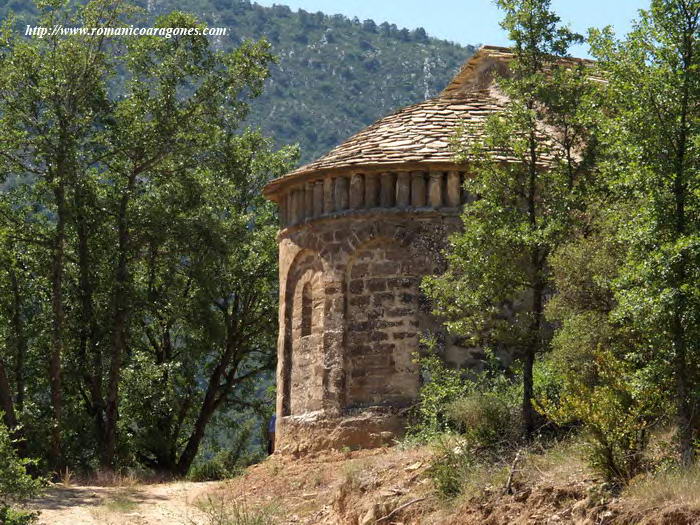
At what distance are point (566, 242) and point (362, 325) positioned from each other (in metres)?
4.33

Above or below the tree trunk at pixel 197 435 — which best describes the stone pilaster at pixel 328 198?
above

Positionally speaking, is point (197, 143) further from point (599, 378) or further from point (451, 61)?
point (451, 61)

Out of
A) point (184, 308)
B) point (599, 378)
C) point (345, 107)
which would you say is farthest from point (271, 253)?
point (345, 107)

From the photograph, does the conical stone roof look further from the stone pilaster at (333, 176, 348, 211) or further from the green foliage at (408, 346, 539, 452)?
the green foliage at (408, 346, 539, 452)

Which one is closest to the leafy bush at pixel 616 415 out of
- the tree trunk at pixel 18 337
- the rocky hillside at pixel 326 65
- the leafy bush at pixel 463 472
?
the leafy bush at pixel 463 472

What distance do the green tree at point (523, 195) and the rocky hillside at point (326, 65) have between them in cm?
5189

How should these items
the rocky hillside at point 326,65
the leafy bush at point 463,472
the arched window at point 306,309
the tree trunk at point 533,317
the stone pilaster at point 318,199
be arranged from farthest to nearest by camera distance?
the rocky hillside at point 326,65
the arched window at point 306,309
the stone pilaster at point 318,199
the tree trunk at point 533,317
the leafy bush at point 463,472

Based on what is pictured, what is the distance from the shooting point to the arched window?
19688mm

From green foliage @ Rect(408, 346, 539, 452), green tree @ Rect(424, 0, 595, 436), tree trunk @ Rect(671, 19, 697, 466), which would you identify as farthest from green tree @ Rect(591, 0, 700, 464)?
green foliage @ Rect(408, 346, 539, 452)

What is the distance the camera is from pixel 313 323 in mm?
19484

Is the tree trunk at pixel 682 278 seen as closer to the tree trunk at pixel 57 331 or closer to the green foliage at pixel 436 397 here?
the green foliage at pixel 436 397

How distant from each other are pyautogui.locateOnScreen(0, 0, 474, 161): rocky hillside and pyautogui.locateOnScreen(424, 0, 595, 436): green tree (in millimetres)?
51892

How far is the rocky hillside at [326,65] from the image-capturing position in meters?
73.8

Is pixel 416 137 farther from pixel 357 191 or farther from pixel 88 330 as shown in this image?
pixel 88 330
